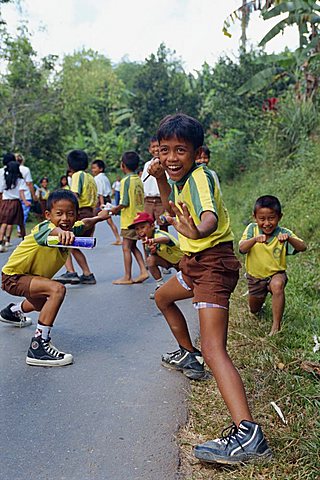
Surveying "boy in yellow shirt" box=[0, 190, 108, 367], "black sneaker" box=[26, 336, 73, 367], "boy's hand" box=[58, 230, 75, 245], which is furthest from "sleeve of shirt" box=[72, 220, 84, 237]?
"black sneaker" box=[26, 336, 73, 367]

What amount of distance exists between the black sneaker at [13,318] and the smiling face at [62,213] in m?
1.25

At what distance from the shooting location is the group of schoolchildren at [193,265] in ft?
10.4

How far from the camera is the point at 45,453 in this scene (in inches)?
128

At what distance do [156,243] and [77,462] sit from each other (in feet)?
11.0

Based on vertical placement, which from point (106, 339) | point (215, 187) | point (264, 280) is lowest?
point (106, 339)

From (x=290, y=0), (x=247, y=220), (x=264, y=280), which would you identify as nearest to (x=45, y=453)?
(x=264, y=280)

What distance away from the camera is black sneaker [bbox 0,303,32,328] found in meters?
5.75

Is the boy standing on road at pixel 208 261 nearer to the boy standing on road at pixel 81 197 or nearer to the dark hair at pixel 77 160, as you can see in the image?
the boy standing on road at pixel 81 197

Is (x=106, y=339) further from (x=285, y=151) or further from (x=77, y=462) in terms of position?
(x=285, y=151)

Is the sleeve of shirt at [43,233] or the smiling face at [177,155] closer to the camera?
the smiling face at [177,155]

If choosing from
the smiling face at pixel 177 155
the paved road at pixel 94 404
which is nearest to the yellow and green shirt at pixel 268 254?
the paved road at pixel 94 404

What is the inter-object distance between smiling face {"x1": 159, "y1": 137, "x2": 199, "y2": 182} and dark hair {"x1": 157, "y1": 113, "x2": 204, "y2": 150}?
0.02 meters

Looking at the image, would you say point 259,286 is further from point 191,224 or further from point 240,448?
point 240,448

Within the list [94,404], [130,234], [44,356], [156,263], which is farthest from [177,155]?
[130,234]
